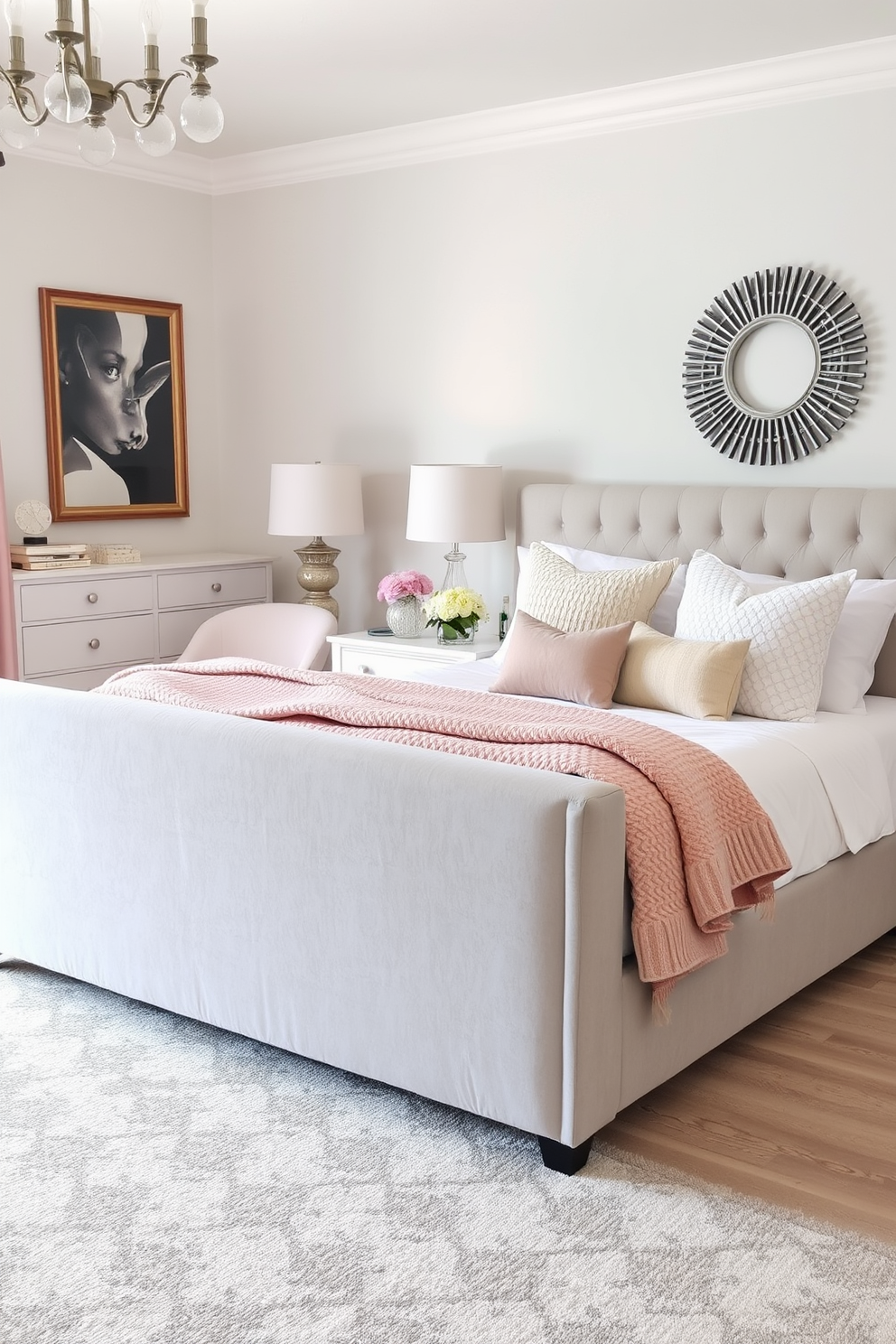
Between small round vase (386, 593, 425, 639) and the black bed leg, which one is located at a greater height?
small round vase (386, 593, 425, 639)

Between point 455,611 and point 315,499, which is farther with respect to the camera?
point 315,499

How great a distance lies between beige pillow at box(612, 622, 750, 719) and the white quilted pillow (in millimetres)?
54

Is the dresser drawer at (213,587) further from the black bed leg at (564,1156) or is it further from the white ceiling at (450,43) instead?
the black bed leg at (564,1156)

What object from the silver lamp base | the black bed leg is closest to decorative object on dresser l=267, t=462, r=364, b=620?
the silver lamp base

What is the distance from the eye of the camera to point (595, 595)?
3818mm

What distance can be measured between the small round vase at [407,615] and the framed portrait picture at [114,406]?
51.2 inches

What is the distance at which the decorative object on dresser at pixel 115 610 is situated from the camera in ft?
15.3

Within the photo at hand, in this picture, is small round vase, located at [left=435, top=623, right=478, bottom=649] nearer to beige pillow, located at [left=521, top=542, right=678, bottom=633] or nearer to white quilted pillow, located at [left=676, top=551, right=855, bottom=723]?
beige pillow, located at [left=521, top=542, right=678, bottom=633]

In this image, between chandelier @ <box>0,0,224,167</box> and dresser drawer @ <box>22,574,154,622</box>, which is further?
dresser drawer @ <box>22,574,154,622</box>

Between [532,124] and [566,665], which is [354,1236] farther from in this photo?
[532,124]

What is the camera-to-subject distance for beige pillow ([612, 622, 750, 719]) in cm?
333

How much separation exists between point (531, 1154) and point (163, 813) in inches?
40.0

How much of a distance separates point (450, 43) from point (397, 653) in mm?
1943

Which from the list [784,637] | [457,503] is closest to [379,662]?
[457,503]
